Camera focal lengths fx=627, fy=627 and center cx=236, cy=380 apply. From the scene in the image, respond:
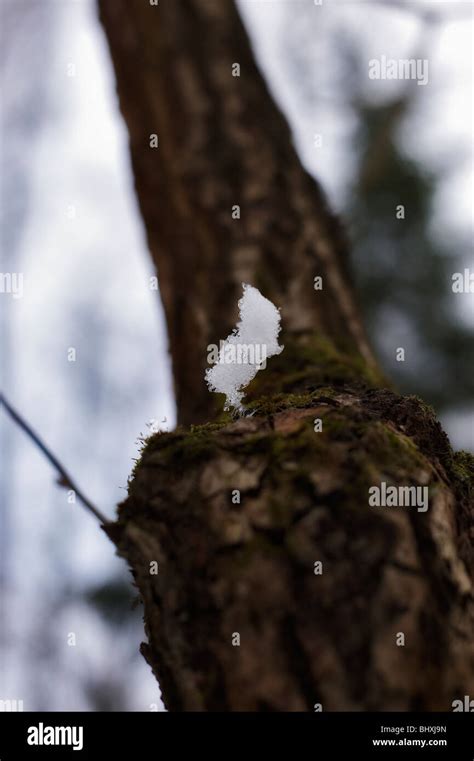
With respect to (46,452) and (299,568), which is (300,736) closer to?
(299,568)

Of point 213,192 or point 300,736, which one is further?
point 213,192

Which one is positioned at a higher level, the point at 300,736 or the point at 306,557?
the point at 306,557

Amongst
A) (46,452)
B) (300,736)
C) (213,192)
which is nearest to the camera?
(300,736)

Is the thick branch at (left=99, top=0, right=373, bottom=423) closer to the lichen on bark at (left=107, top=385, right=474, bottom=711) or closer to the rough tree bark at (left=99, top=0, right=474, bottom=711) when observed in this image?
the rough tree bark at (left=99, top=0, right=474, bottom=711)

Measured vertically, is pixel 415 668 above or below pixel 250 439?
below

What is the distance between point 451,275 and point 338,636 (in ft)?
10.6

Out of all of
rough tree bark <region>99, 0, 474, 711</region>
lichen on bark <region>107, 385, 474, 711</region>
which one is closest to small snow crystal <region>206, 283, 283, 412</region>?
rough tree bark <region>99, 0, 474, 711</region>

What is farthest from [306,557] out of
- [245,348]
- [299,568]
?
[245,348]

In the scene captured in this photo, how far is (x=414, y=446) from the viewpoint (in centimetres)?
106

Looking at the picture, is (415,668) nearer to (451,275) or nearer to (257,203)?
(257,203)

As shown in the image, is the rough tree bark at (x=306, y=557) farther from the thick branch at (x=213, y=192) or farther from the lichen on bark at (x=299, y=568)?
the thick branch at (x=213, y=192)

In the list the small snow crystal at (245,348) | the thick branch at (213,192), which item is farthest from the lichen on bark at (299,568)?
the thick branch at (213,192)

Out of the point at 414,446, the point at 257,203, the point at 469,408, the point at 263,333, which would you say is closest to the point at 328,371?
the point at 263,333

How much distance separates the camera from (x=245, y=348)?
1371mm
